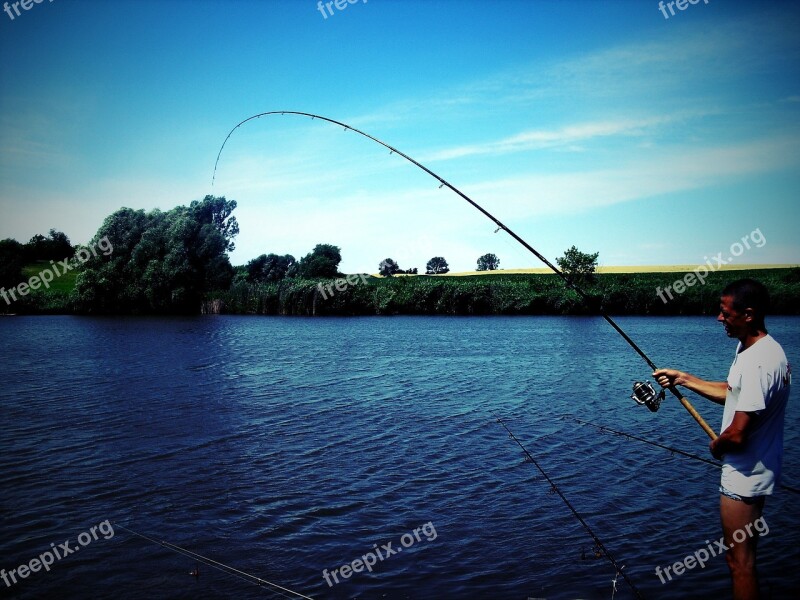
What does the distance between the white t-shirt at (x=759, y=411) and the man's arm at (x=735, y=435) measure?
42 mm

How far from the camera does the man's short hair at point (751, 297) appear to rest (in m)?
4.57

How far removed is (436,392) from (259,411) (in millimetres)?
6010

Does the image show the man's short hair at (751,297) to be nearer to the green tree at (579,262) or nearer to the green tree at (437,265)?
the green tree at (579,262)

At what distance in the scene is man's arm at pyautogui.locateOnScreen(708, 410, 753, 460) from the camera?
4426mm

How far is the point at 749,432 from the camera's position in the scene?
4.47 meters

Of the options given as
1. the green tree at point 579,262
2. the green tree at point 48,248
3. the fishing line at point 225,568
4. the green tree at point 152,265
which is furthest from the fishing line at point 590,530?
the green tree at point 48,248

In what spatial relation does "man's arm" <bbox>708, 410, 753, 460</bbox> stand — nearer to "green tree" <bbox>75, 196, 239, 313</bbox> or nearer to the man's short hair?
the man's short hair

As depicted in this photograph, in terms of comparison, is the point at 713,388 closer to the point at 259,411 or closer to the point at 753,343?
the point at 753,343

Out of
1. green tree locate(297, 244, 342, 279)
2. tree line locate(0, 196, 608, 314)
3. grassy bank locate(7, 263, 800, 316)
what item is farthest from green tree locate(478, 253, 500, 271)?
tree line locate(0, 196, 608, 314)

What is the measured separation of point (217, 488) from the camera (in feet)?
33.0

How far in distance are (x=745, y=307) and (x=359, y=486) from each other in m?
7.16

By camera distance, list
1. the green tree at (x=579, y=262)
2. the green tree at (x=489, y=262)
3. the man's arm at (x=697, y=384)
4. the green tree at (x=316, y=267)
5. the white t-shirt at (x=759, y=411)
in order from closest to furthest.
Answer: the white t-shirt at (x=759, y=411) < the man's arm at (x=697, y=384) < the green tree at (x=579, y=262) < the green tree at (x=316, y=267) < the green tree at (x=489, y=262)

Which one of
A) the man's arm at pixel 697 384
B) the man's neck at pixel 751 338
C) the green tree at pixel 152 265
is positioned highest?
the green tree at pixel 152 265

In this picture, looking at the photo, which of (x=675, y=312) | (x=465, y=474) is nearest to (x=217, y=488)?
(x=465, y=474)
